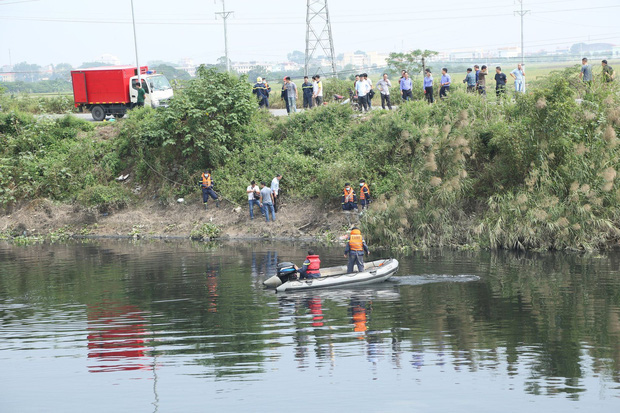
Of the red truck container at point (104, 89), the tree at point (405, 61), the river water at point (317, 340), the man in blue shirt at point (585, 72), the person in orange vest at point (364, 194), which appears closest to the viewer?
the river water at point (317, 340)

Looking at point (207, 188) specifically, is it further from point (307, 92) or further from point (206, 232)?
point (307, 92)

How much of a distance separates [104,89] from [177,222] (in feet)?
41.2

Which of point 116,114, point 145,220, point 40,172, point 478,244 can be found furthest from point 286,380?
point 116,114

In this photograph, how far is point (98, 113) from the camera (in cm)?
4625

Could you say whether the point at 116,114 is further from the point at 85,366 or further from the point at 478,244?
the point at 85,366

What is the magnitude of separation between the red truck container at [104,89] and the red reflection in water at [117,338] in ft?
82.2

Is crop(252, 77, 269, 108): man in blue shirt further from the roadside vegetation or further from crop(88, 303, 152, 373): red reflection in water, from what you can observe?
crop(88, 303, 152, 373): red reflection in water

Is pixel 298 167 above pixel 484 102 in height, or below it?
below

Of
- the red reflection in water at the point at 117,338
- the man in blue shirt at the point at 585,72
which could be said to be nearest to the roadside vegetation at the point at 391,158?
the man in blue shirt at the point at 585,72

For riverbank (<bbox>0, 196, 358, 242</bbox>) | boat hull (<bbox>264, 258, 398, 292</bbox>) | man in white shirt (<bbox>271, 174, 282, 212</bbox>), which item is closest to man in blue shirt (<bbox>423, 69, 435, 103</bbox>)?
riverbank (<bbox>0, 196, 358, 242</bbox>)

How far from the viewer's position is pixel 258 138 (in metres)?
39.5

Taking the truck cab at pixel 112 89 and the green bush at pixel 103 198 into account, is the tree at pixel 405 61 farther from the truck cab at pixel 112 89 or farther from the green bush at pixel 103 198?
the green bush at pixel 103 198

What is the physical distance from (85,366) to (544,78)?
23.7 metres

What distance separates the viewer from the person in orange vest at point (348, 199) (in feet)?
107
